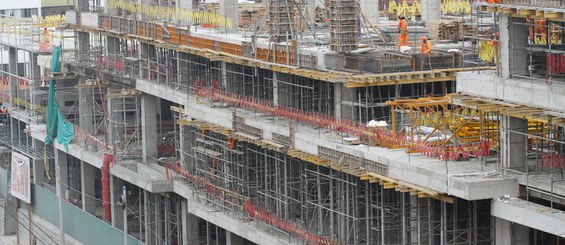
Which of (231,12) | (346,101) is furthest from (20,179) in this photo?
(346,101)

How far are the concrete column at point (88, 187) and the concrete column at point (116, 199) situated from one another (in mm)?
5666

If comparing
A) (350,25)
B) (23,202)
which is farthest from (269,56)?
(23,202)

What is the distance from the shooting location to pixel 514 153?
5531 cm

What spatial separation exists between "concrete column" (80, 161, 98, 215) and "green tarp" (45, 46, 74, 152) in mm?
1921

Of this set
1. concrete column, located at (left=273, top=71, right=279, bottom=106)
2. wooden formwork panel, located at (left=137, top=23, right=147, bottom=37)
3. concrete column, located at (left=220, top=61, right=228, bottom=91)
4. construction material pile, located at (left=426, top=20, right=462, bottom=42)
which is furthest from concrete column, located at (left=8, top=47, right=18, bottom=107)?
construction material pile, located at (left=426, top=20, right=462, bottom=42)

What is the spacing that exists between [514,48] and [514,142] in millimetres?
3187

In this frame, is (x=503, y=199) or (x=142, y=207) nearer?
(x=503, y=199)

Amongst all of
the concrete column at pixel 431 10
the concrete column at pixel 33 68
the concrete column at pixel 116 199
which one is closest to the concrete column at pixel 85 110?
the concrete column at pixel 33 68

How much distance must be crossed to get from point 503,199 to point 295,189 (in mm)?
18518

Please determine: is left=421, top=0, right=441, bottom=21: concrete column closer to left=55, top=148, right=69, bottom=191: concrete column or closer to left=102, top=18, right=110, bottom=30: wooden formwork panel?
left=102, top=18, right=110, bottom=30: wooden formwork panel

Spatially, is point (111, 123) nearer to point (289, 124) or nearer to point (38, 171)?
point (38, 171)

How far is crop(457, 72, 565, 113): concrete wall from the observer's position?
52188mm

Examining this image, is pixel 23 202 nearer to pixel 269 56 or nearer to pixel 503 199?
pixel 269 56

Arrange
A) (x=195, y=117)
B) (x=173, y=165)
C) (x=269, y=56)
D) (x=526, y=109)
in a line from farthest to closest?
(x=173, y=165)
(x=195, y=117)
(x=269, y=56)
(x=526, y=109)
